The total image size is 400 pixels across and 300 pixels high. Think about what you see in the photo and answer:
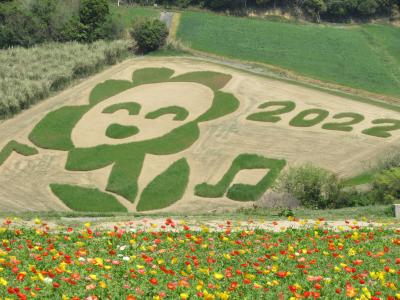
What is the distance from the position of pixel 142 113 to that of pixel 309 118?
1830 centimetres

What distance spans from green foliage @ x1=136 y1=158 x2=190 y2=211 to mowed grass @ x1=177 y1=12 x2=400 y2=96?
37.9 meters

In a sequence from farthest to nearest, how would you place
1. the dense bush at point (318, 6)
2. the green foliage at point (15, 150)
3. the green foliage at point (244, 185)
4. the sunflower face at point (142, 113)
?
the dense bush at point (318, 6)
the sunflower face at point (142, 113)
the green foliage at point (15, 150)
the green foliage at point (244, 185)

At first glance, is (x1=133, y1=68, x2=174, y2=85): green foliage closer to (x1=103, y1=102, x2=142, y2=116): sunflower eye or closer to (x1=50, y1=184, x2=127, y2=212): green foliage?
(x1=103, y1=102, x2=142, y2=116): sunflower eye

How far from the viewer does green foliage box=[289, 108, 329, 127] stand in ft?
222

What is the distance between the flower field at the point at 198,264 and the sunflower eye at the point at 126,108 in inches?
1880

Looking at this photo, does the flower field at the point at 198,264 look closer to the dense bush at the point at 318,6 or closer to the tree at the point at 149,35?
the tree at the point at 149,35

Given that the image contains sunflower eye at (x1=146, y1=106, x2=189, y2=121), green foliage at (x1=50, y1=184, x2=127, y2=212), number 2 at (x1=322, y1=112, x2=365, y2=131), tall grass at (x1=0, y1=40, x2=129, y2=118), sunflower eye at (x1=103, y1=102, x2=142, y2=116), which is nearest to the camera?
green foliage at (x1=50, y1=184, x2=127, y2=212)

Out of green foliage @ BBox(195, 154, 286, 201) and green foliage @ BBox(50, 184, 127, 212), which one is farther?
green foliage @ BBox(195, 154, 286, 201)

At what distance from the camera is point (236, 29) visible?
362ft

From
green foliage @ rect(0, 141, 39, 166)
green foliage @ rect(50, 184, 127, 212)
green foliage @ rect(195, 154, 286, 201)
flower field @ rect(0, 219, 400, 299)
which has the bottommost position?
green foliage @ rect(50, 184, 127, 212)

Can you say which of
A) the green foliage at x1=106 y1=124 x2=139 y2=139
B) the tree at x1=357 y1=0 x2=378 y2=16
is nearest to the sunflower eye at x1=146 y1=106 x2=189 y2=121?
the green foliage at x1=106 y1=124 x2=139 y2=139

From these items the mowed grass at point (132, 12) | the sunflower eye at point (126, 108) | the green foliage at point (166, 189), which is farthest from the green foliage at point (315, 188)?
the mowed grass at point (132, 12)

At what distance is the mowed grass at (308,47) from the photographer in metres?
94.8

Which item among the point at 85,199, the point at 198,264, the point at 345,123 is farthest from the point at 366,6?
the point at 198,264
